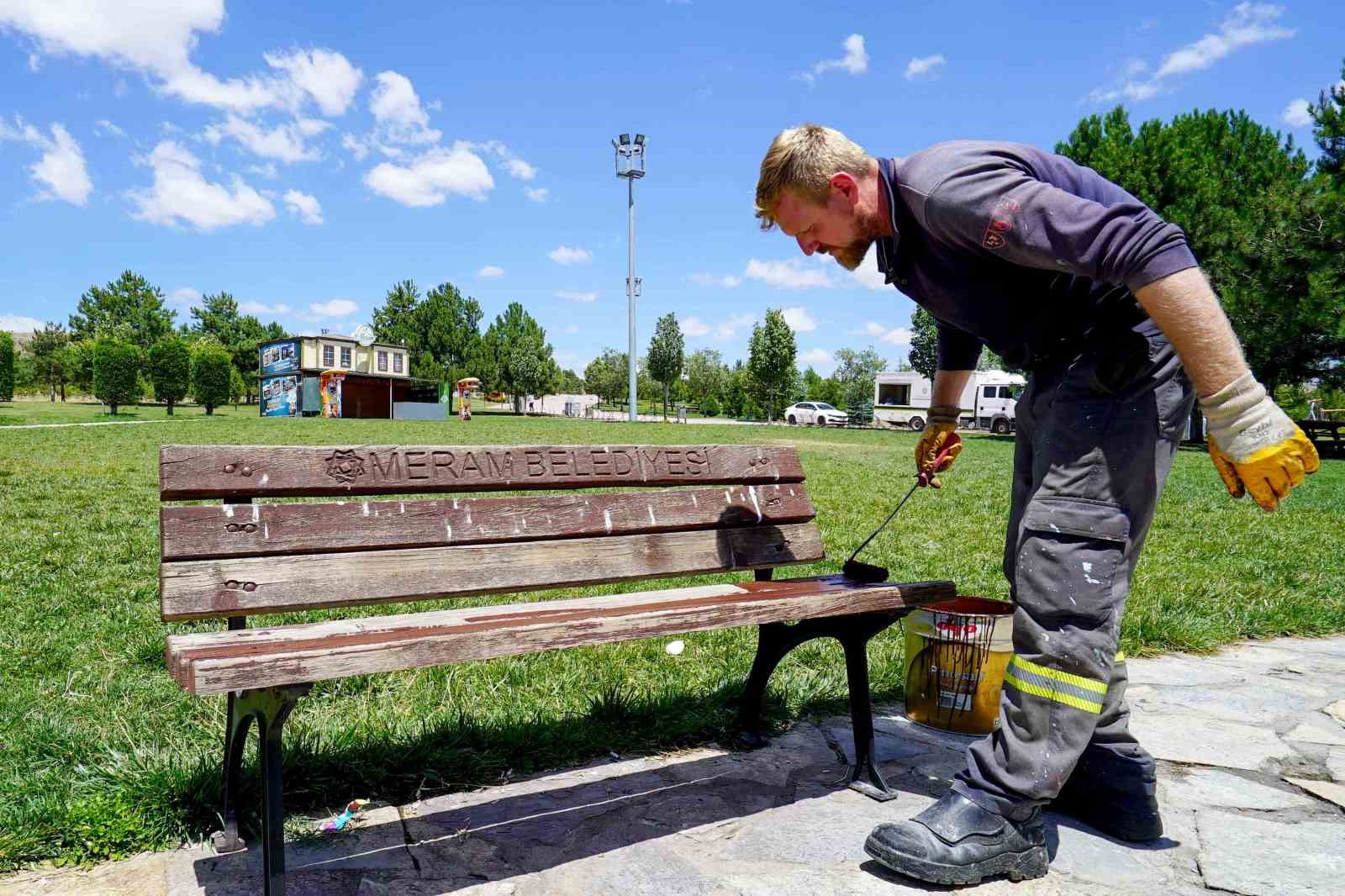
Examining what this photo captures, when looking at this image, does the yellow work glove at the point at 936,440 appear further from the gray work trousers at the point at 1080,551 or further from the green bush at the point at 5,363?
the green bush at the point at 5,363

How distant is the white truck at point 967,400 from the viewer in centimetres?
3831

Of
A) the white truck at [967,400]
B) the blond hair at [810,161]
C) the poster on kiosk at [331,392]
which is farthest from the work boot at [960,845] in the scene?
the poster on kiosk at [331,392]

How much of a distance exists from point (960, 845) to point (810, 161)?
165 cm

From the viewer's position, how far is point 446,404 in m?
49.1

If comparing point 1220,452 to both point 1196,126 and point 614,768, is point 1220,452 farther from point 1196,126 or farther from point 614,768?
point 1196,126

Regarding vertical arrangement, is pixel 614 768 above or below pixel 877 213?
below

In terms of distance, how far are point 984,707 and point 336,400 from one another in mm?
44277

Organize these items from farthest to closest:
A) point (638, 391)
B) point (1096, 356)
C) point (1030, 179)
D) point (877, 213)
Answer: point (638, 391)
point (877, 213)
point (1096, 356)
point (1030, 179)

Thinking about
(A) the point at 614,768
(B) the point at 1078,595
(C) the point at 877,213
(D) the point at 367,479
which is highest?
(C) the point at 877,213

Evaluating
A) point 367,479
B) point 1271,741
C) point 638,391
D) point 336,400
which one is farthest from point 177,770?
point 638,391

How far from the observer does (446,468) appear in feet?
8.53

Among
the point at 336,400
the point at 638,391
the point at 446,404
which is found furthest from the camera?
the point at 638,391

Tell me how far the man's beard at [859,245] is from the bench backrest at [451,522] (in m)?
0.84

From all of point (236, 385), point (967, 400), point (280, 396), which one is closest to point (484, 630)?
point (967, 400)
